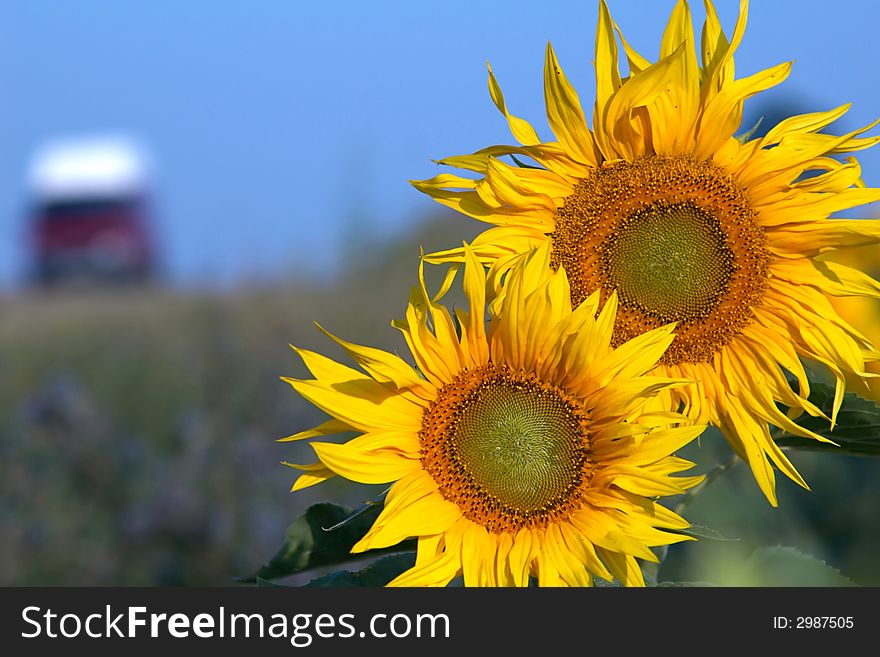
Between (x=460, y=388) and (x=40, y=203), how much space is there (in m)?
23.1

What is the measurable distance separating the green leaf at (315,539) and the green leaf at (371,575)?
0.02m

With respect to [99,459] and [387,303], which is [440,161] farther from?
[387,303]

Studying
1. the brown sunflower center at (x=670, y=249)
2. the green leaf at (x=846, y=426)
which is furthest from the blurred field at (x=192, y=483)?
the brown sunflower center at (x=670, y=249)

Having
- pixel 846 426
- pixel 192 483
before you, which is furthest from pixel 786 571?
pixel 192 483

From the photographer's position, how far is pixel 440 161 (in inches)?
63.9

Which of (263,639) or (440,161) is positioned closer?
(263,639)

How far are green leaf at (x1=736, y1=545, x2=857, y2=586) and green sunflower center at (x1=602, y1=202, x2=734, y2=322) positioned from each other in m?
0.46

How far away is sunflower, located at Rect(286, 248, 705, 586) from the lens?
1.43 meters

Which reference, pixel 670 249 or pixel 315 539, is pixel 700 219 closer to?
pixel 670 249

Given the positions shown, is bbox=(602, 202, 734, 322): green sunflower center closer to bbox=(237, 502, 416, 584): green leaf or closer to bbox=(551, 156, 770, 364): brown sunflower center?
bbox=(551, 156, 770, 364): brown sunflower center

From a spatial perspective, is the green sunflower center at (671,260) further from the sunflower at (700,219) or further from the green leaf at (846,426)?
the green leaf at (846,426)

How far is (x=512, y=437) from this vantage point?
154 centimetres

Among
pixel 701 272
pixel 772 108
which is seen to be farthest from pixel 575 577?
pixel 772 108

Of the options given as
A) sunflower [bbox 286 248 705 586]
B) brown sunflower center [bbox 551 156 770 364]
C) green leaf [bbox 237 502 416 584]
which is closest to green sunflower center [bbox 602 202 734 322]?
brown sunflower center [bbox 551 156 770 364]
